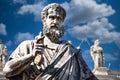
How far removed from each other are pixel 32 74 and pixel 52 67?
284mm

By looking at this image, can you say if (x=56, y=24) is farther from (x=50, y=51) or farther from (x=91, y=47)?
(x=91, y=47)

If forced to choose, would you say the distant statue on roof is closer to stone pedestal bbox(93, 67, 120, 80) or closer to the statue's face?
stone pedestal bbox(93, 67, 120, 80)

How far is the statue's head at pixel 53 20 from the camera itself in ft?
23.3

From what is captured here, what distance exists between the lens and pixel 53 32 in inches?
279

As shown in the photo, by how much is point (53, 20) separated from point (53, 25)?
0.09m

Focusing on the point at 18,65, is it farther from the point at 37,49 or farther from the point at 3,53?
the point at 3,53

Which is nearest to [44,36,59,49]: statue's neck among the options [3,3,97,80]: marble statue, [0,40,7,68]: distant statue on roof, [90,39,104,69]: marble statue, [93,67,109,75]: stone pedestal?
[3,3,97,80]: marble statue

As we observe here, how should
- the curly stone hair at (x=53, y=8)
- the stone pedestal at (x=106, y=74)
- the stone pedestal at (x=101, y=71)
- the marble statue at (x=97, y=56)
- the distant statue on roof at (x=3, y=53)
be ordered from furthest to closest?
the marble statue at (x=97, y=56) → the stone pedestal at (x=101, y=71) → the stone pedestal at (x=106, y=74) → the distant statue on roof at (x=3, y=53) → the curly stone hair at (x=53, y=8)

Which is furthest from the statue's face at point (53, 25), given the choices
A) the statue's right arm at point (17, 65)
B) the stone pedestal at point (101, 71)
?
the stone pedestal at point (101, 71)

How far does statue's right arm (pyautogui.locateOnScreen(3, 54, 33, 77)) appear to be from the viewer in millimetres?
6660

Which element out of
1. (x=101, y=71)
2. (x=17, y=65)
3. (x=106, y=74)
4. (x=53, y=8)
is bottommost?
(x=17, y=65)

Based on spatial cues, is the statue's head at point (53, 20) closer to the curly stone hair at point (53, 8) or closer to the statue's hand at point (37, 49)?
the curly stone hair at point (53, 8)

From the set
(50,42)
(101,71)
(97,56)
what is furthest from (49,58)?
(97,56)

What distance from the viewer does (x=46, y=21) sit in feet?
23.6
